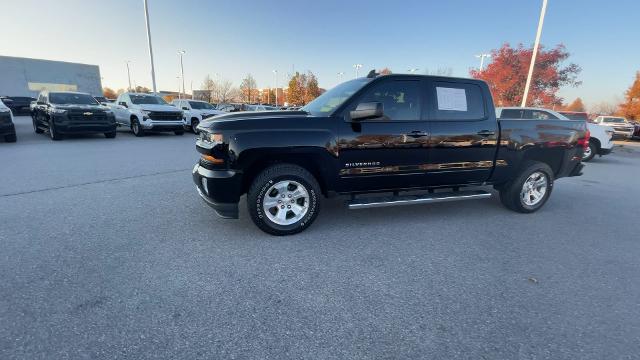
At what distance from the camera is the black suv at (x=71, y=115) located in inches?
441

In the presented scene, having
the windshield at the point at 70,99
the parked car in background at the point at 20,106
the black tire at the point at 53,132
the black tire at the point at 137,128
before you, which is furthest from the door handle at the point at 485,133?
the parked car in background at the point at 20,106

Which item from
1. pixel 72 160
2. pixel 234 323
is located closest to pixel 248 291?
pixel 234 323

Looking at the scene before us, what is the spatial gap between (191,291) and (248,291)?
18.6 inches

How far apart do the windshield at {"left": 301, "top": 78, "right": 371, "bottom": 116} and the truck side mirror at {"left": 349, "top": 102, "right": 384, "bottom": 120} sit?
380 millimetres

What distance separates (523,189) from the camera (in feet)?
15.9

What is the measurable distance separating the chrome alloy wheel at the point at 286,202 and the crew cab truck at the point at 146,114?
482 inches

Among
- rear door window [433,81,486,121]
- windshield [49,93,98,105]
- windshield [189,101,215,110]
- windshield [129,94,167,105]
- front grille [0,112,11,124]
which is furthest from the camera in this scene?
windshield [189,101,215,110]

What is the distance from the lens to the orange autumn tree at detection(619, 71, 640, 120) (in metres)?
33.4

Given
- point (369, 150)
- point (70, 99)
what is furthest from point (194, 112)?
point (369, 150)

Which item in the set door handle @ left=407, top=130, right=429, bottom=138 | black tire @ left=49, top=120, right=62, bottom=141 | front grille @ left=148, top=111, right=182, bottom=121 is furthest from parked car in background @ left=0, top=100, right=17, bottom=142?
door handle @ left=407, top=130, right=429, bottom=138

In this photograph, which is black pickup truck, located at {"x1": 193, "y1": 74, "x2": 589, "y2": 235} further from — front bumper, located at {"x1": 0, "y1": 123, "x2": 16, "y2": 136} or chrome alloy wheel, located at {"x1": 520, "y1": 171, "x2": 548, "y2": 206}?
front bumper, located at {"x1": 0, "y1": 123, "x2": 16, "y2": 136}

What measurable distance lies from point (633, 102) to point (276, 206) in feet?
154

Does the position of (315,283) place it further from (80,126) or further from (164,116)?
(164,116)

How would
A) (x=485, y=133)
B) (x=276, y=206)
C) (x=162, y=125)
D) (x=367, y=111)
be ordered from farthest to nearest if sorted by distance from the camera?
(x=162, y=125) → (x=485, y=133) → (x=276, y=206) → (x=367, y=111)
